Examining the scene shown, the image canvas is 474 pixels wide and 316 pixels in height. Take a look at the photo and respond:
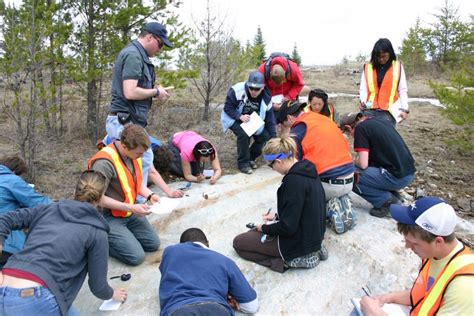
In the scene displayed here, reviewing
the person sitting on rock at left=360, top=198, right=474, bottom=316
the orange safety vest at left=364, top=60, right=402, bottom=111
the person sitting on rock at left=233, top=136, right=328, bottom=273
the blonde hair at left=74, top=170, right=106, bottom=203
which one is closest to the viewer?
the person sitting on rock at left=360, top=198, right=474, bottom=316

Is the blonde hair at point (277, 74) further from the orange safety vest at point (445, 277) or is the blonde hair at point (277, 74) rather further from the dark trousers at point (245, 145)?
the orange safety vest at point (445, 277)

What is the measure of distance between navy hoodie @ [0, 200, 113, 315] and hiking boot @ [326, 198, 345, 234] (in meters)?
2.24

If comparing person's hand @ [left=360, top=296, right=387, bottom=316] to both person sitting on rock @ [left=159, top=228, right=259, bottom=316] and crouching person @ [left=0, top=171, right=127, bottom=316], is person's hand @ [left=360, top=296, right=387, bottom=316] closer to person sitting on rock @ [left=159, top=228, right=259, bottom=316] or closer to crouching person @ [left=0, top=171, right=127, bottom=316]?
person sitting on rock @ [left=159, top=228, right=259, bottom=316]

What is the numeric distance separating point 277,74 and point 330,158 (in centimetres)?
210

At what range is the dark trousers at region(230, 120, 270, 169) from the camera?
5.54m

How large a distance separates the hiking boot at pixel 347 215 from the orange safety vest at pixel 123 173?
207 cm

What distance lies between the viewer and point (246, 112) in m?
5.60

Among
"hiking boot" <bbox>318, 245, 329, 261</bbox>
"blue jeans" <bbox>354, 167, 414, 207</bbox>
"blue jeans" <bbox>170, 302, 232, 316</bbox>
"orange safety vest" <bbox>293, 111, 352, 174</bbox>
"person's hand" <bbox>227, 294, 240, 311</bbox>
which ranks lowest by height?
"person's hand" <bbox>227, 294, 240, 311</bbox>

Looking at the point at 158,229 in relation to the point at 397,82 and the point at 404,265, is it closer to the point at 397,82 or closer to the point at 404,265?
the point at 404,265

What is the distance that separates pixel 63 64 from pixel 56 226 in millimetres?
5036

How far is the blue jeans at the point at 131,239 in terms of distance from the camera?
3518 millimetres

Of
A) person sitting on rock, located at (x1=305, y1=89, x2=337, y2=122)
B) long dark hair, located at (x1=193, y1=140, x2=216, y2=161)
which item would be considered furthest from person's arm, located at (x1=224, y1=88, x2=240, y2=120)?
person sitting on rock, located at (x1=305, y1=89, x2=337, y2=122)

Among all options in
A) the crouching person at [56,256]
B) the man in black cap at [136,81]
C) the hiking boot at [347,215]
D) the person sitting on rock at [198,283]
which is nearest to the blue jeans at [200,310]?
the person sitting on rock at [198,283]

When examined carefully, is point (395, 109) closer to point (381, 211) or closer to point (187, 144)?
point (381, 211)
